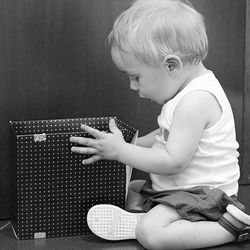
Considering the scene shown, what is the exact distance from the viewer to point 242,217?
1.14m

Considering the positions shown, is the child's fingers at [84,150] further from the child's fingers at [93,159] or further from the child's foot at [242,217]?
the child's foot at [242,217]

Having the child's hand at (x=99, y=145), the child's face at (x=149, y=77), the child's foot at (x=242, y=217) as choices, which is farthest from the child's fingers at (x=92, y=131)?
the child's foot at (x=242, y=217)

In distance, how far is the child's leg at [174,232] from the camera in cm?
113

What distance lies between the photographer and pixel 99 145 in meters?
1.16

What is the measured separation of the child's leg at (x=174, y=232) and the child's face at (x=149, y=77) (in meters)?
0.22

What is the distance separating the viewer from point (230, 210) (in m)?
1.15

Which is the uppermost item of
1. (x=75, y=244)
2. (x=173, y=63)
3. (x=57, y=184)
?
(x=173, y=63)

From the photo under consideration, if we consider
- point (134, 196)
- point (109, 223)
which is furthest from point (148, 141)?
point (109, 223)

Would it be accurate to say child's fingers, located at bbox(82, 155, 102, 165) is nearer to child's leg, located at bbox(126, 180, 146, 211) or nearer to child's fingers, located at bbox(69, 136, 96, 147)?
child's fingers, located at bbox(69, 136, 96, 147)

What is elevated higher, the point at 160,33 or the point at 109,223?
the point at 160,33

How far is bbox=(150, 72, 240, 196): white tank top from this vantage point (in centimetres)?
120

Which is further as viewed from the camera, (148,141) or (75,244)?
(148,141)

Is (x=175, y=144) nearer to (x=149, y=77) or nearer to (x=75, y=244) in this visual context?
(x=149, y=77)

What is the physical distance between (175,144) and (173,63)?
0.51ft
